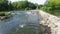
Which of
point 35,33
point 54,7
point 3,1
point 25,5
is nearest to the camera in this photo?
point 35,33

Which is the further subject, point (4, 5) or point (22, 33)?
point (4, 5)

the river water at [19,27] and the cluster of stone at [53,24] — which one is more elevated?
the cluster of stone at [53,24]

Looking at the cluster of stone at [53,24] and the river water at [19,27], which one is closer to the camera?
the cluster of stone at [53,24]

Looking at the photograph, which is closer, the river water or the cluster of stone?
the cluster of stone

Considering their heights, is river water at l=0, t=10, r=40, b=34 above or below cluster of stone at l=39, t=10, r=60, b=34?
below

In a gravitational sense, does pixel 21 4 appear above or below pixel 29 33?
below

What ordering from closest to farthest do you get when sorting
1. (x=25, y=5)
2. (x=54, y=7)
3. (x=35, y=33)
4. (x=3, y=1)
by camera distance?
(x=35, y=33) < (x=3, y=1) < (x=54, y=7) < (x=25, y=5)

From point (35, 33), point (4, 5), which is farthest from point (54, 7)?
point (35, 33)

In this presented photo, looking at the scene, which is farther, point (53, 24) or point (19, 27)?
point (19, 27)

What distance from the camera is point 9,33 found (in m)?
21.5

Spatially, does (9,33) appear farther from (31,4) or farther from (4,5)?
(31,4)

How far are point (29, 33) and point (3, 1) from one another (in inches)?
2778

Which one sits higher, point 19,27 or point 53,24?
point 53,24

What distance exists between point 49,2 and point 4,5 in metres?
29.3
